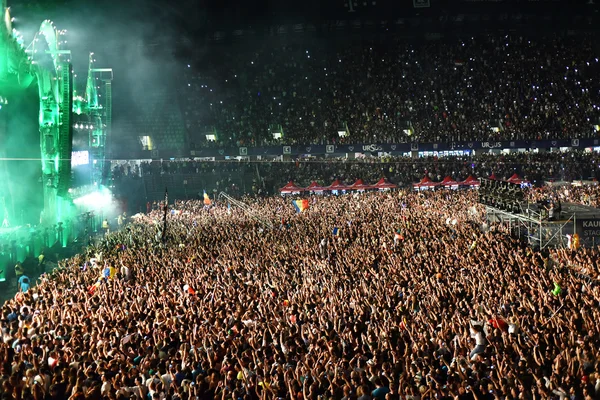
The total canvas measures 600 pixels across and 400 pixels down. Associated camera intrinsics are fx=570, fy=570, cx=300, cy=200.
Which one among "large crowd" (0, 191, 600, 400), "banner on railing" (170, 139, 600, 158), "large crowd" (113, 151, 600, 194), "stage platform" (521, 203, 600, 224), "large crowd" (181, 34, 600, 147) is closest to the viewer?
"large crowd" (0, 191, 600, 400)

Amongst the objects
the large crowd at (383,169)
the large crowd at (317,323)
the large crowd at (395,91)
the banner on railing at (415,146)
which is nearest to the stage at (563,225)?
the large crowd at (317,323)

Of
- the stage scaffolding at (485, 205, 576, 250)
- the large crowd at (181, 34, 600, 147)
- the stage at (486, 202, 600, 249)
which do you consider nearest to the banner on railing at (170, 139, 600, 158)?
the large crowd at (181, 34, 600, 147)

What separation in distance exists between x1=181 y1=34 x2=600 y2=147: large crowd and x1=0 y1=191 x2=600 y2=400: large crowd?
98.3ft

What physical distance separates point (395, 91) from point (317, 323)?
43.0 m

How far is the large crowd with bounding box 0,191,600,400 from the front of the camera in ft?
20.8

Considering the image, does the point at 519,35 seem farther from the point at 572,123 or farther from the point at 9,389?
the point at 9,389

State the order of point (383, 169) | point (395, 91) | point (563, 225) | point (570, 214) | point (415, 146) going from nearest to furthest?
1. point (563, 225)
2. point (570, 214)
3. point (415, 146)
4. point (383, 169)
5. point (395, 91)

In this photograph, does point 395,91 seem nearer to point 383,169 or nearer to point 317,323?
point 383,169

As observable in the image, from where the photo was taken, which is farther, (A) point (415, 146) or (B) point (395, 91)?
(B) point (395, 91)

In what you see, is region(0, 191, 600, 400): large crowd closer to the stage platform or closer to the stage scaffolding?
the stage scaffolding

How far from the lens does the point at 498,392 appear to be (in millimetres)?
5836

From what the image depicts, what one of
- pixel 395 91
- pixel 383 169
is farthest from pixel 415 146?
pixel 395 91

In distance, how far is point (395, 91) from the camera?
49.6 meters

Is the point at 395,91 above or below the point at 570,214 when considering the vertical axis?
above
